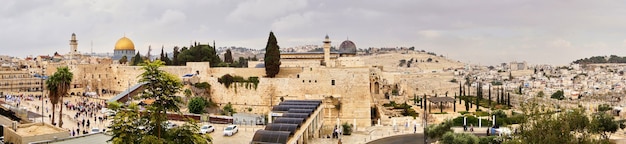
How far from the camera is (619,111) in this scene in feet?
133

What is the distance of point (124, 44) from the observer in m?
70.0

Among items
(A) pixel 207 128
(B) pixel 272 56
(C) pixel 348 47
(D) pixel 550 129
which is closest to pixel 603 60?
(C) pixel 348 47

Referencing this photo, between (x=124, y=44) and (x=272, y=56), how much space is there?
4140 centimetres

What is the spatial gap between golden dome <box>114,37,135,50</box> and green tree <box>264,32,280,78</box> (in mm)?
40806

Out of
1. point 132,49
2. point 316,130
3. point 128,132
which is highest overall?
point 132,49

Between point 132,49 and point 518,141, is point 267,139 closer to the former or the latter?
point 518,141

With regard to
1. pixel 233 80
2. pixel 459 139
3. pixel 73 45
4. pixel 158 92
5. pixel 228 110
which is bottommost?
pixel 459 139

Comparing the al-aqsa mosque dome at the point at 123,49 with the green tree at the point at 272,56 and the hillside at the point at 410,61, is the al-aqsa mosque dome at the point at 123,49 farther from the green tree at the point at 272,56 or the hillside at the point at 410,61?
the hillside at the point at 410,61

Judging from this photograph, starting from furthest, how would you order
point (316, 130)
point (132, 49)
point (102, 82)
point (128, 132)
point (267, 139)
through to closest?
point (132, 49) < point (102, 82) < point (316, 130) < point (267, 139) < point (128, 132)

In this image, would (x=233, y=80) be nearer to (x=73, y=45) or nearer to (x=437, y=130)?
(x=437, y=130)

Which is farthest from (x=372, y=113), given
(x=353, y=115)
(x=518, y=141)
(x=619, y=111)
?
(x=619, y=111)

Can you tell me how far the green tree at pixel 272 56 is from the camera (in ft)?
117

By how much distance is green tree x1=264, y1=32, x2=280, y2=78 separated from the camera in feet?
117

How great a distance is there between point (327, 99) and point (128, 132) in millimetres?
21412
